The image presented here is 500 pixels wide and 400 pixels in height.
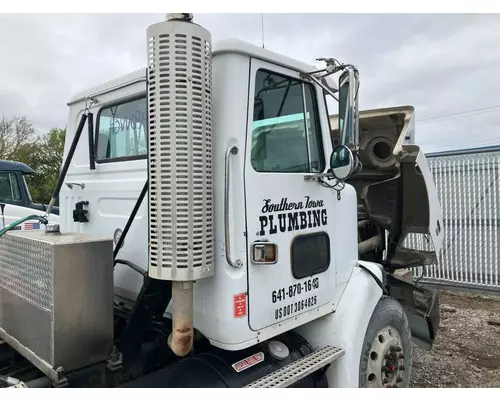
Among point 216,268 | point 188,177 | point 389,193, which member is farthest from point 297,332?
point 389,193

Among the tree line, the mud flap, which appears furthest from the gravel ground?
the tree line

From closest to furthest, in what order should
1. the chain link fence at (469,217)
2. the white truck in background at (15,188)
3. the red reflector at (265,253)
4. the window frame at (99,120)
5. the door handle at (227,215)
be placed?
the door handle at (227,215) < the red reflector at (265,253) < the window frame at (99,120) < the chain link fence at (469,217) < the white truck in background at (15,188)

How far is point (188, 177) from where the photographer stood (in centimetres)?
200

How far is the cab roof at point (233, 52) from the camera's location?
2.21 meters

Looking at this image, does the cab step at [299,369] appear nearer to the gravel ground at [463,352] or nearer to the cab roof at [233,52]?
the cab roof at [233,52]

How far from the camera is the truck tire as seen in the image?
289 centimetres

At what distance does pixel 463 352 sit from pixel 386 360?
2.44 m

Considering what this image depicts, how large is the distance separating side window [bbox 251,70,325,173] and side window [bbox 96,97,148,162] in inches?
31.6

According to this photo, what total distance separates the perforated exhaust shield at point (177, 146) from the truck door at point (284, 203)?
33 centimetres

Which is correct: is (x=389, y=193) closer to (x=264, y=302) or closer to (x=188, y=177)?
(x=264, y=302)

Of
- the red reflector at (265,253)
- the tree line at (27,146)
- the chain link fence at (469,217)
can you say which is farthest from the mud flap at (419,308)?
the tree line at (27,146)

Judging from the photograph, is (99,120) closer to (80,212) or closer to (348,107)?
(80,212)

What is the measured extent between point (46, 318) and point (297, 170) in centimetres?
160

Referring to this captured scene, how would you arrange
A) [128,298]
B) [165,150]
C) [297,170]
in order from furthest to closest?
[128,298]
[297,170]
[165,150]
